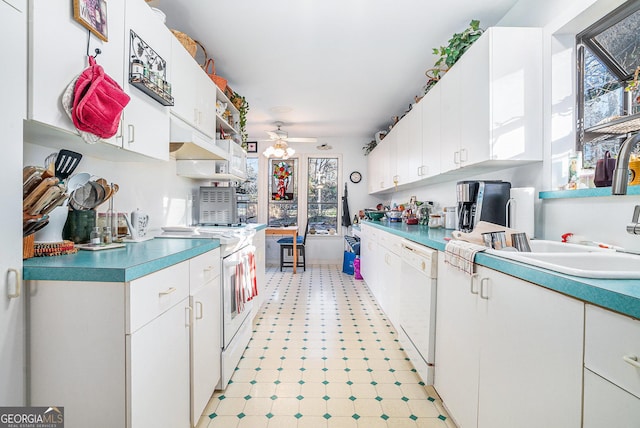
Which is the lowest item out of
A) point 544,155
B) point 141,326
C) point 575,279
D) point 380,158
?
point 141,326

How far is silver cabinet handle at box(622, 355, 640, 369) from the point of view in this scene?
0.63 m

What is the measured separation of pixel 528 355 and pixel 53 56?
1893 mm

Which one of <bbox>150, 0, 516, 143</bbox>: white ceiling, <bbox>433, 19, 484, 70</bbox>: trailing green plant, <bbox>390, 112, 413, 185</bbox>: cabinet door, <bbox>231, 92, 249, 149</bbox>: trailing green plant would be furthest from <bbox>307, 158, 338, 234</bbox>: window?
<bbox>433, 19, 484, 70</bbox>: trailing green plant

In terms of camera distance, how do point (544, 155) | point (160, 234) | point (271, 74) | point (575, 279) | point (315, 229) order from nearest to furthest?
point (575, 279), point (544, 155), point (160, 234), point (271, 74), point (315, 229)

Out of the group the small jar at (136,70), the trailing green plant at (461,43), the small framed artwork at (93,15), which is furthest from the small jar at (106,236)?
the trailing green plant at (461,43)

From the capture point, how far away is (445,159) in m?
2.34

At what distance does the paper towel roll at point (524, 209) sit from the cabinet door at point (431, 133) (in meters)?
0.86

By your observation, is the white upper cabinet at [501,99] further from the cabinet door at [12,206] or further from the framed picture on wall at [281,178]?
the framed picture on wall at [281,178]

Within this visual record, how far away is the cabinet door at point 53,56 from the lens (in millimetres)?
938

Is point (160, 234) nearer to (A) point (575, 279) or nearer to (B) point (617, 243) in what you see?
(A) point (575, 279)

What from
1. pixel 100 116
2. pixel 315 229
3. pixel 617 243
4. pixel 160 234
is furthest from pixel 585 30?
pixel 315 229

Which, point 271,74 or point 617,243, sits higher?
point 271,74

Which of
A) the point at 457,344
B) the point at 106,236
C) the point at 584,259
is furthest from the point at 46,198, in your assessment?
the point at 584,259

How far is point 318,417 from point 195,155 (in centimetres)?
204
